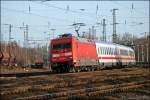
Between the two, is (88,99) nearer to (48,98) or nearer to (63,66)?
(48,98)

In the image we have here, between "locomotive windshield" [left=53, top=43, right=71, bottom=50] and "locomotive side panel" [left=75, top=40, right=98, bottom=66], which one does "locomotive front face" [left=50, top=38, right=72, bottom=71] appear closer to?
"locomotive windshield" [left=53, top=43, right=71, bottom=50]

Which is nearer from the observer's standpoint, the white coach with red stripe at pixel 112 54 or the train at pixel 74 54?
the train at pixel 74 54

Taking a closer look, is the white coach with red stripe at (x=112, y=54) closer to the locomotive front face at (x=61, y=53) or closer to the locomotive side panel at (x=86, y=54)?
the locomotive side panel at (x=86, y=54)

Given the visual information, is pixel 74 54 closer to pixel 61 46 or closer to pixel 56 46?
pixel 61 46

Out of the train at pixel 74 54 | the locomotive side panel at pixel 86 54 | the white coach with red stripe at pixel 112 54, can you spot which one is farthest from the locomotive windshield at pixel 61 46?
the white coach with red stripe at pixel 112 54

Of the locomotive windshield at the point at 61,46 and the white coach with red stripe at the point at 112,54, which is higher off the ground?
the locomotive windshield at the point at 61,46

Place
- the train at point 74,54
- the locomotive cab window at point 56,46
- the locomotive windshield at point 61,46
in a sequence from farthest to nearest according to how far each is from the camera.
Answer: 1. the locomotive cab window at point 56,46
2. the locomotive windshield at point 61,46
3. the train at point 74,54

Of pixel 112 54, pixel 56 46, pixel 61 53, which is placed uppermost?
pixel 56 46

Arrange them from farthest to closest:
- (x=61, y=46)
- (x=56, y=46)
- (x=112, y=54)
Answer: (x=112, y=54) → (x=56, y=46) → (x=61, y=46)

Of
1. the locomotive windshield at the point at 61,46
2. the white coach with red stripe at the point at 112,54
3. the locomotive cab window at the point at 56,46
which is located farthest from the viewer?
the white coach with red stripe at the point at 112,54

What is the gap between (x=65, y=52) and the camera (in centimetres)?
2834

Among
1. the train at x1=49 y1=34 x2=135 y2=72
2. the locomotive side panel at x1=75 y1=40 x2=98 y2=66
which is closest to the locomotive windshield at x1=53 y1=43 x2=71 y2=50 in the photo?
the train at x1=49 y1=34 x2=135 y2=72

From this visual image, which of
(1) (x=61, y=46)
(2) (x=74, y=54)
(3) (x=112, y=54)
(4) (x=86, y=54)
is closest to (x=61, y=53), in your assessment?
(1) (x=61, y=46)

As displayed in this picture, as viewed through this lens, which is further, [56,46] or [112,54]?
[112,54]
